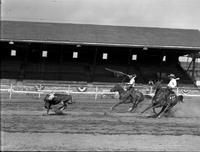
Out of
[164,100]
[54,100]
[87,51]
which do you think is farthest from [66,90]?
[87,51]

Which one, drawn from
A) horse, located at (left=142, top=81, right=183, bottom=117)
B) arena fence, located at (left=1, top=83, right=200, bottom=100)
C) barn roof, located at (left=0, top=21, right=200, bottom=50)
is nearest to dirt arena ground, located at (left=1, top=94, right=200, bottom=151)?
horse, located at (left=142, top=81, right=183, bottom=117)

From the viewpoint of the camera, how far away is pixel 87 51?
4397 centimetres

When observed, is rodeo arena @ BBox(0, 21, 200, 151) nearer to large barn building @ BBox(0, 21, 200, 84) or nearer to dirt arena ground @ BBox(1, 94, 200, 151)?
large barn building @ BBox(0, 21, 200, 84)

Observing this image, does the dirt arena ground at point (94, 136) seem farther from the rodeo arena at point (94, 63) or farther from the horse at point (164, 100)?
the rodeo arena at point (94, 63)

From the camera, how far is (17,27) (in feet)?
141

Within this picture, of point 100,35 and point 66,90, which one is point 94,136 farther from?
point 100,35

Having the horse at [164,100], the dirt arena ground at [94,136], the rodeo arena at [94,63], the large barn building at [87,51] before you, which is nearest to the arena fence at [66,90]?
the rodeo arena at [94,63]

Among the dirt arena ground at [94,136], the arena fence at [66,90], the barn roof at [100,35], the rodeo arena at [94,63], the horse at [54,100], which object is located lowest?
the dirt arena ground at [94,136]

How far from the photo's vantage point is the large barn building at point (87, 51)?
3931 cm

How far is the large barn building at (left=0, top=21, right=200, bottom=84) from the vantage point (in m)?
39.3

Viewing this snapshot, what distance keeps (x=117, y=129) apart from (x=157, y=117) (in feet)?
18.0

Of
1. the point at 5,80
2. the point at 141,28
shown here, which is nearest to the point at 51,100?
the point at 5,80

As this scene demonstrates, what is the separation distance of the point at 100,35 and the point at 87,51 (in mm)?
2387

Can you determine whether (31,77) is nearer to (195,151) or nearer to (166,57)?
(166,57)
